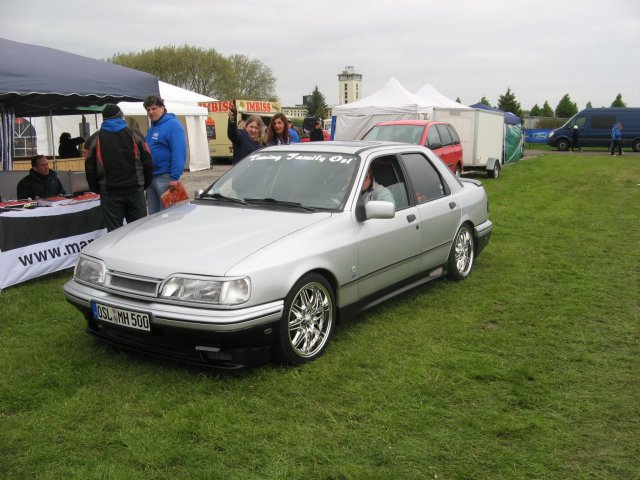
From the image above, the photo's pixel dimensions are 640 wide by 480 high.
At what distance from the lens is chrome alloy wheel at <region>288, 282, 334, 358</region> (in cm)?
404

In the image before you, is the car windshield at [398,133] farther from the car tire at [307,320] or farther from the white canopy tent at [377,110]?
the car tire at [307,320]

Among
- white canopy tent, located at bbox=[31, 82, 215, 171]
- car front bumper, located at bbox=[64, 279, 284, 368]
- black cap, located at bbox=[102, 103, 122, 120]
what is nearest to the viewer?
car front bumper, located at bbox=[64, 279, 284, 368]

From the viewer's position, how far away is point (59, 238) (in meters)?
6.81

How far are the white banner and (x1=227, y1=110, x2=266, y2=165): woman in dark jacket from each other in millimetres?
2118

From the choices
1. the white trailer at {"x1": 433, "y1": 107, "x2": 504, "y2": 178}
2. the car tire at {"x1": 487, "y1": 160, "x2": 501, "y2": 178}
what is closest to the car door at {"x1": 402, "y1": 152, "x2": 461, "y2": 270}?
the white trailer at {"x1": 433, "y1": 107, "x2": 504, "y2": 178}

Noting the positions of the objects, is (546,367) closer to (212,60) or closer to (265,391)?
(265,391)

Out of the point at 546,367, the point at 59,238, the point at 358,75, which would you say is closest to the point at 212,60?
the point at 59,238

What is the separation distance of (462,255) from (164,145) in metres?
3.64

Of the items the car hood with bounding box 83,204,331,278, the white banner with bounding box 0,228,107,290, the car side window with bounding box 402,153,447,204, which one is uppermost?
the car side window with bounding box 402,153,447,204

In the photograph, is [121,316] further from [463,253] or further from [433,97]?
[433,97]

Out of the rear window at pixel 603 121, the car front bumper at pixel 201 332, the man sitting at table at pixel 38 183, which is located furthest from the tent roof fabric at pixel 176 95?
the rear window at pixel 603 121

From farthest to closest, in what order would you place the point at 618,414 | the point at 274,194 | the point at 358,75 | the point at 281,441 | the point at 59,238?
the point at 358,75 → the point at 59,238 → the point at 274,194 → the point at 618,414 → the point at 281,441

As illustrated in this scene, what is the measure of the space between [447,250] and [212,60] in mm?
56336

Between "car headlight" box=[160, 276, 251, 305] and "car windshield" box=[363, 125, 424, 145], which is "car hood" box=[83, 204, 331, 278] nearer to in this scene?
"car headlight" box=[160, 276, 251, 305]
